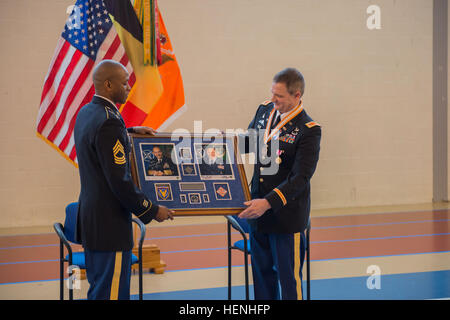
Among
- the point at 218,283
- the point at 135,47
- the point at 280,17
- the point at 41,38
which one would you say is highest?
the point at 280,17

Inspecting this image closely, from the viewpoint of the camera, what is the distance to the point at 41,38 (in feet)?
23.6

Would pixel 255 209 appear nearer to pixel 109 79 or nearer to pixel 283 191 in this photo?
pixel 283 191

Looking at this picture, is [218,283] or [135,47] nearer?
[218,283]

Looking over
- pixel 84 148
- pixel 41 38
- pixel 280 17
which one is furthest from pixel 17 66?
pixel 84 148

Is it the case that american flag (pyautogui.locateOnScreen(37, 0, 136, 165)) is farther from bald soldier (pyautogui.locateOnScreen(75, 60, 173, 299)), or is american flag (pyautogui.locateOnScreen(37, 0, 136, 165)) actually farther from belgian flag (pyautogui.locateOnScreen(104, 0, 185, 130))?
bald soldier (pyautogui.locateOnScreen(75, 60, 173, 299))

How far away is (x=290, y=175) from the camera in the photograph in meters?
3.18

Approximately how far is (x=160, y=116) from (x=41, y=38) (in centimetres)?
289

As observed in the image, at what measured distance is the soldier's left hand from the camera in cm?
306

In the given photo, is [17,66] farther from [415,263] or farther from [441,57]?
[441,57]

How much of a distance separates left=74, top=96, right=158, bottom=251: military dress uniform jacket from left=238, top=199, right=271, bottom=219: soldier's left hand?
54 centimetres

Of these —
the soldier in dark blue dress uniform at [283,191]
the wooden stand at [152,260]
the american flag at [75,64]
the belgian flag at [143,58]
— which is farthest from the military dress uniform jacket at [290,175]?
the american flag at [75,64]

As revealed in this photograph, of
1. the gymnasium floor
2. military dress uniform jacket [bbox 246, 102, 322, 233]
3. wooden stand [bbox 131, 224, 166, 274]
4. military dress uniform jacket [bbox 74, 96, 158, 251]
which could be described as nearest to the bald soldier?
military dress uniform jacket [bbox 74, 96, 158, 251]

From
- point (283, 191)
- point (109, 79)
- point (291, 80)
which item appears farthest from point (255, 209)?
point (109, 79)

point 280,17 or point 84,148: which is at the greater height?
point 280,17
